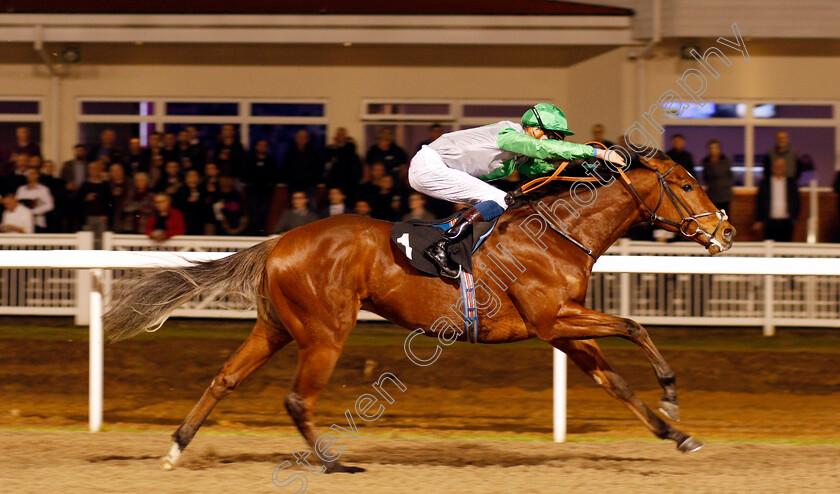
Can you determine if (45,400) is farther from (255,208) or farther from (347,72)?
(347,72)

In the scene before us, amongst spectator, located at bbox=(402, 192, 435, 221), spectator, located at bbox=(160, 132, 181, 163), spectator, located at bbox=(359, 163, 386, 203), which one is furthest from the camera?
spectator, located at bbox=(160, 132, 181, 163)

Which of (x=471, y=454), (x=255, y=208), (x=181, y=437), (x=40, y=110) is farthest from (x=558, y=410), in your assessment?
(x=40, y=110)

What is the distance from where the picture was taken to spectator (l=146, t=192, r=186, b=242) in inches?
Answer: 364

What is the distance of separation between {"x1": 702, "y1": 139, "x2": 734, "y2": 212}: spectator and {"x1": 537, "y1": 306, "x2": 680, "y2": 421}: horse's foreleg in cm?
546

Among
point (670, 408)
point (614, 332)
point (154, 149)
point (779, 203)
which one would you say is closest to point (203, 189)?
point (154, 149)

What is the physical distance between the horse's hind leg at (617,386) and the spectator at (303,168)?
539 cm

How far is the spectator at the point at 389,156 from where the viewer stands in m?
9.84

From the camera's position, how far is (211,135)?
1222cm

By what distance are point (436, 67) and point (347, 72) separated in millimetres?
1039

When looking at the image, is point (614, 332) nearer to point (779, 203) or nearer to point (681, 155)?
point (681, 155)

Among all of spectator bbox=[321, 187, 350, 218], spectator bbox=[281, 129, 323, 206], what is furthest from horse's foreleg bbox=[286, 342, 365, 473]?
spectator bbox=[281, 129, 323, 206]

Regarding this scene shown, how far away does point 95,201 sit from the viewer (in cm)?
963

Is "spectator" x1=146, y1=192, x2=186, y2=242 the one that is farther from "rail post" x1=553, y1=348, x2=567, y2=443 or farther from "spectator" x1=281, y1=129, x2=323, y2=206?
"rail post" x1=553, y1=348, x2=567, y2=443

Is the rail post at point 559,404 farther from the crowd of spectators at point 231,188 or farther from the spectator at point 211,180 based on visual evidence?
the spectator at point 211,180
